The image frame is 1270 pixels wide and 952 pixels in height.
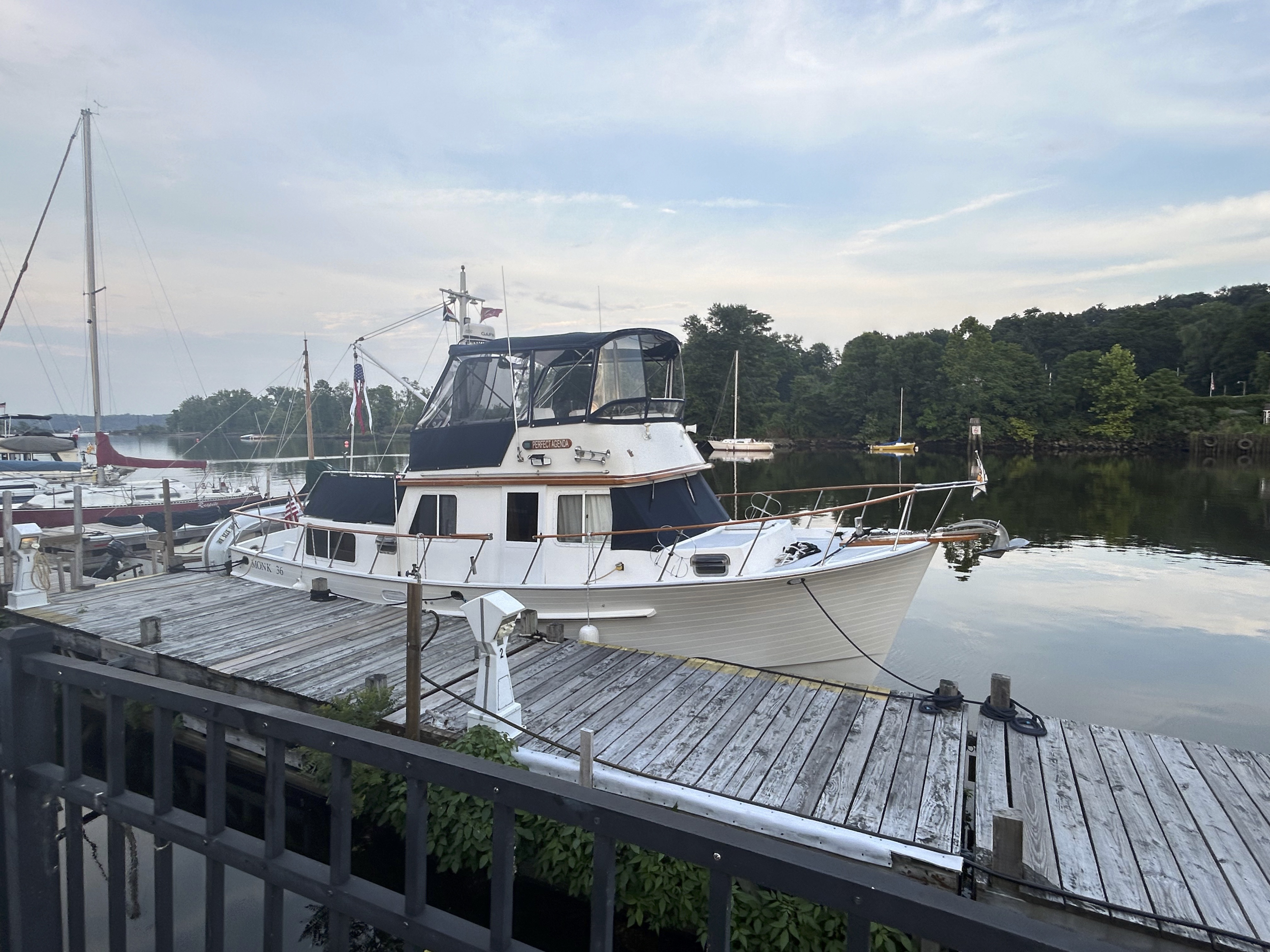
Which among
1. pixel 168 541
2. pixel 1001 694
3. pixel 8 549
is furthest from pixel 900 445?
pixel 8 549

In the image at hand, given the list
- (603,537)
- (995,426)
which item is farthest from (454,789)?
(995,426)

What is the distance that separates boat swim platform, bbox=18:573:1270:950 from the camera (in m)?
4.35

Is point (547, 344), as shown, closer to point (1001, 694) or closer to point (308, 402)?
point (1001, 694)

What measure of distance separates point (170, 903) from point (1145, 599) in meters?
20.2

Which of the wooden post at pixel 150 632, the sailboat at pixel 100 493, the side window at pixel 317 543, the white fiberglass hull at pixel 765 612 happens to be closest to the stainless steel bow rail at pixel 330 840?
the white fiberglass hull at pixel 765 612

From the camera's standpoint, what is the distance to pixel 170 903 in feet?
7.94

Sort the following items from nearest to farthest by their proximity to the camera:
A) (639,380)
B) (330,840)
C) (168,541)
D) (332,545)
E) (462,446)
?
(330,840)
(462,446)
(639,380)
(332,545)
(168,541)

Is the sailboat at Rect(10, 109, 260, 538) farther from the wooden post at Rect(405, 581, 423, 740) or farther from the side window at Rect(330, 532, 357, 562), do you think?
the wooden post at Rect(405, 581, 423, 740)

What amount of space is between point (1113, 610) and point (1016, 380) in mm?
62480

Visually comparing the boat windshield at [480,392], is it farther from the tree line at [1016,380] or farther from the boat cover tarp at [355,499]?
the tree line at [1016,380]

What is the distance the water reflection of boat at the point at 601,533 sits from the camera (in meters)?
8.88

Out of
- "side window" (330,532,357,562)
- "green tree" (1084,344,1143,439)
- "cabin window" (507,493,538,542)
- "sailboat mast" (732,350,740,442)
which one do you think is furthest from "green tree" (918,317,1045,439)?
"side window" (330,532,357,562)

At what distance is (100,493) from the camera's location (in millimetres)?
23844

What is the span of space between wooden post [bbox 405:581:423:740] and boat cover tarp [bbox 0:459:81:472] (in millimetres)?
30462
